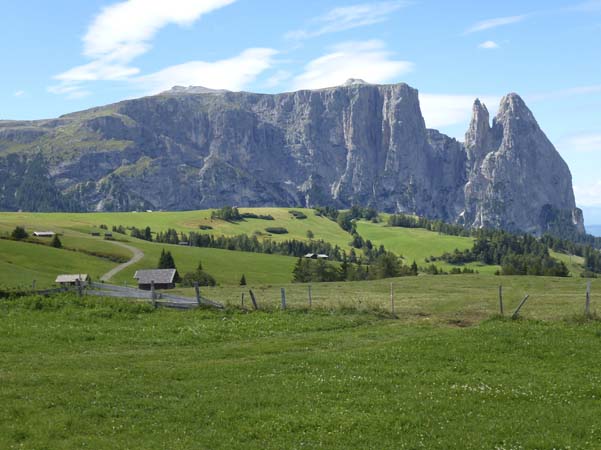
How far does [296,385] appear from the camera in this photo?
2369cm

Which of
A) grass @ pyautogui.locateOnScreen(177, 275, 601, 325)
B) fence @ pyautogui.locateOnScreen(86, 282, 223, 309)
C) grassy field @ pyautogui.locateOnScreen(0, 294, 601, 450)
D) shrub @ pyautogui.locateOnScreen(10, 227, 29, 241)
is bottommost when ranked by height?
grass @ pyautogui.locateOnScreen(177, 275, 601, 325)

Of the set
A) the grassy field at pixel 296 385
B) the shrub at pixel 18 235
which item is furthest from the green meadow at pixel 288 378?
the shrub at pixel 18 235

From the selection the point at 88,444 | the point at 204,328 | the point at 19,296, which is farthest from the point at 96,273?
the point at 88,444

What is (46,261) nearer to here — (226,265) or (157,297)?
(226,265)

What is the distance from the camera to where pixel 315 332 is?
38.0 m

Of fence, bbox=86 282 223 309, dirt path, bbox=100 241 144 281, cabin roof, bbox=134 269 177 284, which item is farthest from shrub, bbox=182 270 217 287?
fence, bbox=86 282 223 309

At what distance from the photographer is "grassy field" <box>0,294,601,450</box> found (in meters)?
18.3

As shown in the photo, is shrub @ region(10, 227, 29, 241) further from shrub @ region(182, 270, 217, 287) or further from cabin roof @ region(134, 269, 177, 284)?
cabin roof @ region(134, 269, 177, 284)

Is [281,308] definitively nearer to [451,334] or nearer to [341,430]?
[451,334]

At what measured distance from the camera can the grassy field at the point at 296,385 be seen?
18.3 metres

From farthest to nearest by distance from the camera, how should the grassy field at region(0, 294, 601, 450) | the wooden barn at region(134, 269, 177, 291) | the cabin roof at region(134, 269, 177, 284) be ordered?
the cabin roof at region(134, 269, 177, 284) → the wooden barn at region(134, 269, 177, 291) → the grassy field at region(0, 294, 601, 450)

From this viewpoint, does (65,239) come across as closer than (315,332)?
No

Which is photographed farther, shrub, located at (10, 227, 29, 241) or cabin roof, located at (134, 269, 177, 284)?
shrub, located at (10, 227, 29, 241)

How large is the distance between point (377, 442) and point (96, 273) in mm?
128316
